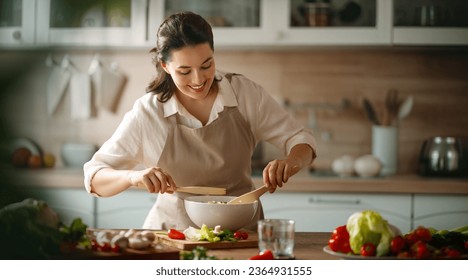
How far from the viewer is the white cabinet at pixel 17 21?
9.54 ft

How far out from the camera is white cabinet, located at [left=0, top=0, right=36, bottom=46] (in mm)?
2908

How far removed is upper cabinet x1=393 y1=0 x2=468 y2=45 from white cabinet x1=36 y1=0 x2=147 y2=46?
40.2 inches

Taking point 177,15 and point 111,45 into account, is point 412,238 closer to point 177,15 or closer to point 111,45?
point 177,15

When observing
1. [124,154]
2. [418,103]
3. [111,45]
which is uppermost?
[111,45]

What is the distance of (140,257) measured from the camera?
4.38 ft

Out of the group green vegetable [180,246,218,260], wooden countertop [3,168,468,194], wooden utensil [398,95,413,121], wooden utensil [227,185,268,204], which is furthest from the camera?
wooden utensil [398,95,413,121]

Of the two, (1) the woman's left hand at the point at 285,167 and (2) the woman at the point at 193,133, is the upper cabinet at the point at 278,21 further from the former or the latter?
(1) the woman's left hand at the point at 285,167

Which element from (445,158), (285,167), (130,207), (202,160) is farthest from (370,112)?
(285,167)

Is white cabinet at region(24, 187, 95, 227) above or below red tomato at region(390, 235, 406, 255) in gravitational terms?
below

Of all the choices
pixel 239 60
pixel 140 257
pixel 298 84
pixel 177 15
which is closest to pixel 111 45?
pixel 239 60

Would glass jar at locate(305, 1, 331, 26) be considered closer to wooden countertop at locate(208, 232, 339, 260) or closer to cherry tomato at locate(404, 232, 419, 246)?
wooden countertop at locate(208, 232, 339, 260)

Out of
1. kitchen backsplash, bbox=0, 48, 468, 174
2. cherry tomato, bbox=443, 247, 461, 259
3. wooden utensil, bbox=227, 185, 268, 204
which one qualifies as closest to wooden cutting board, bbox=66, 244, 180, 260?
wooden utensil, bbox=227, 185, 268, 204

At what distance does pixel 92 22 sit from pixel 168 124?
1.27 meters
